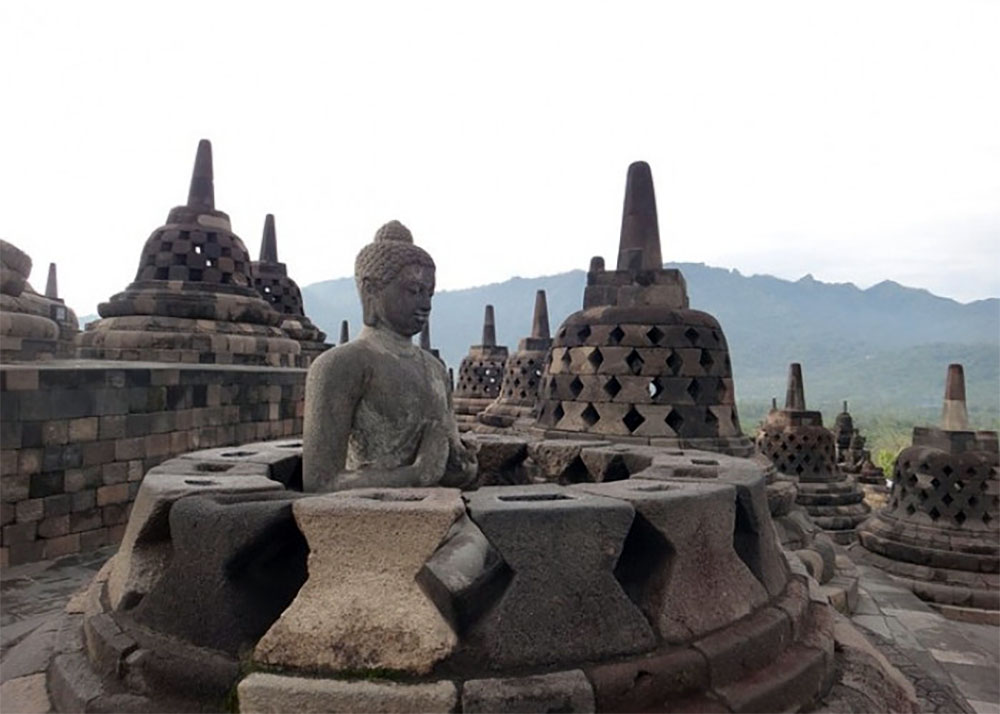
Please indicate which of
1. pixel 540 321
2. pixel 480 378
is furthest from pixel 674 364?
pixel 480 378

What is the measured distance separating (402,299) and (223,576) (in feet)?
4.62

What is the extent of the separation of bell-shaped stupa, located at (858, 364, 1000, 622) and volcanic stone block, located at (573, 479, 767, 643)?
6952 millimetres

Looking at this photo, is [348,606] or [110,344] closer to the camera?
[348,606]

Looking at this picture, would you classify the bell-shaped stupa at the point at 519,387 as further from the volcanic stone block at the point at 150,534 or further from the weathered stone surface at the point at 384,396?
the volcanic stone block at the point at 150,534

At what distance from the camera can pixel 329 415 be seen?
8.89ft

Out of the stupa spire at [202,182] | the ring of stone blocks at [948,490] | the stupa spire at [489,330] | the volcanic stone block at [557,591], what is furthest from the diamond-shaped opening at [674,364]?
the stupa spire at [489,330]

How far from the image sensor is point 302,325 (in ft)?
47.4

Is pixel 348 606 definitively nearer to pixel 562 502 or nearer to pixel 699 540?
pixel 562 502

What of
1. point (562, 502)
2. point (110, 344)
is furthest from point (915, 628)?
point (110, 344)

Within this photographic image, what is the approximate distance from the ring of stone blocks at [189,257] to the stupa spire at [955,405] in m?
10.8

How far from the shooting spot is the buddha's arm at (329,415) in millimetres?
2672

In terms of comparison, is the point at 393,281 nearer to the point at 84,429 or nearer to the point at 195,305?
the point at 84,429

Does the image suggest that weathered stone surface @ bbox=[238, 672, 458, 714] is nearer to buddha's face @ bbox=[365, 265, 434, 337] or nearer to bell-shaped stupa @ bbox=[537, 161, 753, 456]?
buddha's face @ bbox=[365, 265, 434, 337]

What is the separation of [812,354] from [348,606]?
639ft
